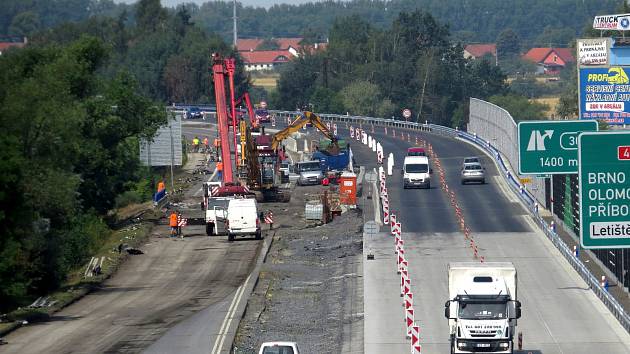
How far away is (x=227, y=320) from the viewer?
4306cm

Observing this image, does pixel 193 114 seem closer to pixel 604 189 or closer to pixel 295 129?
pixel 295 129

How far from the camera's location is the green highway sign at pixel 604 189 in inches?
1193

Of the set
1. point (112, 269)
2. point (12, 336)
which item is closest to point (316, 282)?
point (112, 269)

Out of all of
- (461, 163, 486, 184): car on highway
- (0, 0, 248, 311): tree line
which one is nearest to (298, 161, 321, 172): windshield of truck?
(0, 0, 248, 311): tree line

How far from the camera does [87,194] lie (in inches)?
3236

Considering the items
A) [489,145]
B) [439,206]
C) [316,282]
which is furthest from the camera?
[489,145]

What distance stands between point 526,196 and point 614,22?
11256 millimetres

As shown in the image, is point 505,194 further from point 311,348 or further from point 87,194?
point 311,348

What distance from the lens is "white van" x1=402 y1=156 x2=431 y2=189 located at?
271 ft

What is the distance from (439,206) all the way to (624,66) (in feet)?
47.1

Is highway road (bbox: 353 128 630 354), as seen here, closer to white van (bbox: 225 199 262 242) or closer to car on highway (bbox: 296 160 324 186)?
white van (bbox: 225 199 262 242)

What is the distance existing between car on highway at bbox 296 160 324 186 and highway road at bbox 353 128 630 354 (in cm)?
879

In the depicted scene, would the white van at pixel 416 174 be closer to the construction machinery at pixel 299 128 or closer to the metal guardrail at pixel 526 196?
the metal guardrail at pixel 526 196

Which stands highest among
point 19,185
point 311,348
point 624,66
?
point 624,66
